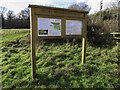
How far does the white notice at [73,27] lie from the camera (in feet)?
21.6

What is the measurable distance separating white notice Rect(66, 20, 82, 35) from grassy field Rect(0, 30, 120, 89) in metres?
1.14

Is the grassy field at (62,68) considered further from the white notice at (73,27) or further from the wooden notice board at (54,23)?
the white notice at (73,27)

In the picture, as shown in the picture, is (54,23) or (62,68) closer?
(54,23)

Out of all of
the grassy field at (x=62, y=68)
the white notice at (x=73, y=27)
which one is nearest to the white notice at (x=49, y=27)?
the white notice at (x=73, y=27)

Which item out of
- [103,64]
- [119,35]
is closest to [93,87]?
[103,64]

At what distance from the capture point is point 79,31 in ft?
22.8

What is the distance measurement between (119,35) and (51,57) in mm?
4290

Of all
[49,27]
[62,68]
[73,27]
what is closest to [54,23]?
[49,27]

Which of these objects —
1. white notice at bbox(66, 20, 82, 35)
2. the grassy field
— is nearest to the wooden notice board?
white notice at bbox(66, 20, 82, 35)

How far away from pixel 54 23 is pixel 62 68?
155 centimetres

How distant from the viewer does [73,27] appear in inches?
265

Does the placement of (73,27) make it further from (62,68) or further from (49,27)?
(62,68)

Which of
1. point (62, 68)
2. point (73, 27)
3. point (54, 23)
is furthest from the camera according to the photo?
point (73, 27)

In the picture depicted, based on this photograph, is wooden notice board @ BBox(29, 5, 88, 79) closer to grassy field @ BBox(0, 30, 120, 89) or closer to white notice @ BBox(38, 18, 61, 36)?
white notice @ BBox(38, 18, 61, 36)
